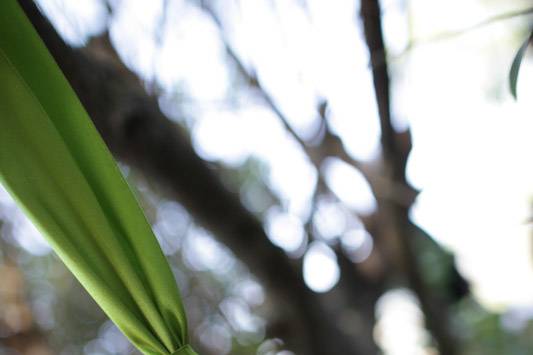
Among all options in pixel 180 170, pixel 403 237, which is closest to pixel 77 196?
pixel 180 170

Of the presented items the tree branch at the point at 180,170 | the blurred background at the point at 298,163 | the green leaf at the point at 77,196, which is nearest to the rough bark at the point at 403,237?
the blurred background at the point at 298,163

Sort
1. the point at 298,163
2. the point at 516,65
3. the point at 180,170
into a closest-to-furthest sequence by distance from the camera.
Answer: the point at 516,65 → the point at 180,170 → the point at 298,163

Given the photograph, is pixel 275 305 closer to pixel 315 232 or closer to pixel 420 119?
pixel 315 232

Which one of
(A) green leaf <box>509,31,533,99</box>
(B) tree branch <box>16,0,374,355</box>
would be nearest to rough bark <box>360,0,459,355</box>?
(B) tree branch <box>16,0,374,355</box>

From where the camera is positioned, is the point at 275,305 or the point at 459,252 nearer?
the point at 275,305

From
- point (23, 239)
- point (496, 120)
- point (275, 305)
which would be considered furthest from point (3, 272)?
point (496, 120)

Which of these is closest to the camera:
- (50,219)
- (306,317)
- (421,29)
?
(50,219)

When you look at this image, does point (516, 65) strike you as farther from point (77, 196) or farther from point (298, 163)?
point (298, 163)
